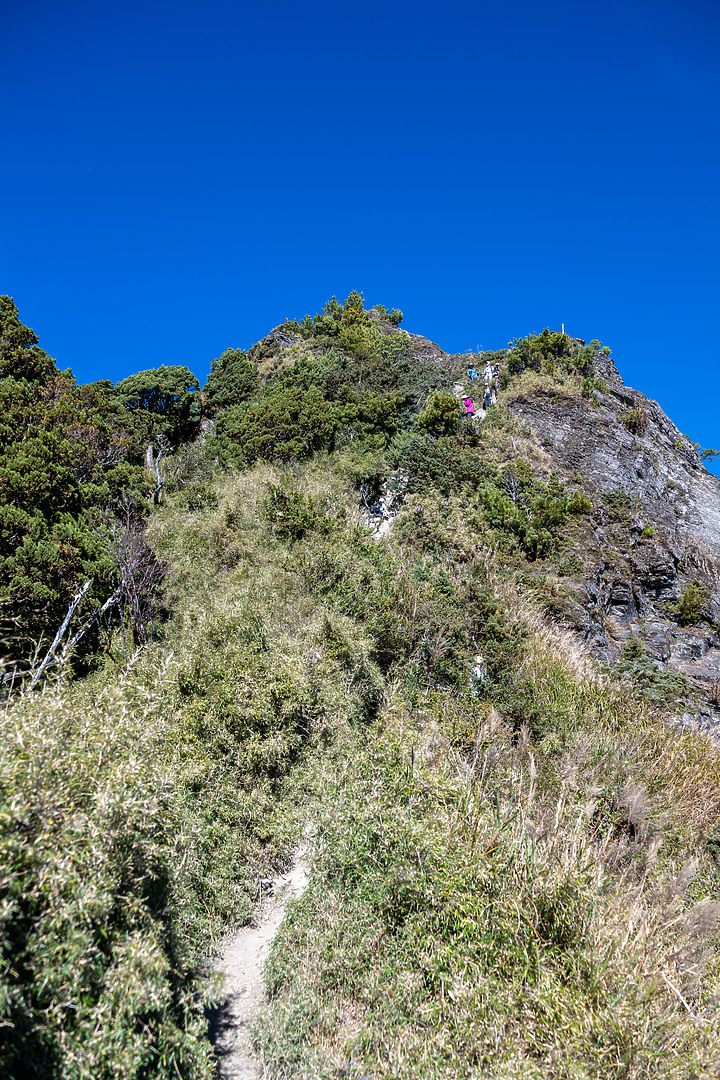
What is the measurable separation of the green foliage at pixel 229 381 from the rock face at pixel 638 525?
1500cm

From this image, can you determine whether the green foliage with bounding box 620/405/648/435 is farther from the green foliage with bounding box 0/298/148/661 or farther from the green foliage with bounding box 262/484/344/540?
the green foliage with bounding box 0/298/148/661

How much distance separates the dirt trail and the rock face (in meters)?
11.4

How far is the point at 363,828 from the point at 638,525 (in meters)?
18.4

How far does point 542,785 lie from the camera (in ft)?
29.6

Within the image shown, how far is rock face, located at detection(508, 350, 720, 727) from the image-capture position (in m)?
17.0

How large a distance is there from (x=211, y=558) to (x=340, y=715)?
780cm

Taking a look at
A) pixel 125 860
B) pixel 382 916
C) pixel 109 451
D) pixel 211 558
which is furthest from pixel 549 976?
pixel 109 451

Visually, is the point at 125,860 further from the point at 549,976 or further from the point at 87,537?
the point at 87,537

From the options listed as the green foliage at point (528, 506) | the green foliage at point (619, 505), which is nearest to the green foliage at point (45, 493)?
the green foliage at point (528, 506)

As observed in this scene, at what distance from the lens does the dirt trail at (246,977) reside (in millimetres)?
5914

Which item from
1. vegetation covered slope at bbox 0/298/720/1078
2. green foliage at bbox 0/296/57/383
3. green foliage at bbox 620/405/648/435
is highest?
green foliage at bbox 620/405/648/435

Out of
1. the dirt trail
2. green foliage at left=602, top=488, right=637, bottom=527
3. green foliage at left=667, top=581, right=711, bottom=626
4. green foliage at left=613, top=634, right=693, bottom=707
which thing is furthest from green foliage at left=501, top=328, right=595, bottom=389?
the dirt trail

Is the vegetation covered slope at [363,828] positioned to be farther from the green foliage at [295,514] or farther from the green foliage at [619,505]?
the green foliage at [619,505]

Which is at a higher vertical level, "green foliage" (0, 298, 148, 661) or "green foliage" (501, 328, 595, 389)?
"green foliage" (501, 328, 595, 389)
